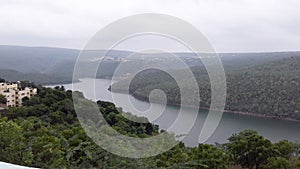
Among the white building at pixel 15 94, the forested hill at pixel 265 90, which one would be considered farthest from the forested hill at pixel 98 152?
the forested hill at pixel 265 90

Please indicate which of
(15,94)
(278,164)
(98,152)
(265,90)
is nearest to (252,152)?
(278,164)

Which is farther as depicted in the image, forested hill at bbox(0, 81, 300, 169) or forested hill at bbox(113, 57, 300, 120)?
forested hill at bbox(113, 57, 300, 120)

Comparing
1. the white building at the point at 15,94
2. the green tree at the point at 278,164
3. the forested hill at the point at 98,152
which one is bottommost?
the green tree at the point at 278,164

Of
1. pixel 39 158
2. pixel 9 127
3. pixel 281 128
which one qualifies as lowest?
pixel 281 128

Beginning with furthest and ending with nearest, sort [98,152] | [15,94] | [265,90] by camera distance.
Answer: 1. [265,90]
2. [15,94]
3. [98,152]

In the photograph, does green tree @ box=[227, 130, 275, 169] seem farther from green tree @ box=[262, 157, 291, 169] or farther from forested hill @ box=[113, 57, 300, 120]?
forested hill @ box=[113, 57, 300, 120]

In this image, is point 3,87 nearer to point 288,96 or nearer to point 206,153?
point 206,153

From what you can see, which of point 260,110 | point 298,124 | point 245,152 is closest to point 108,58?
point 245,152

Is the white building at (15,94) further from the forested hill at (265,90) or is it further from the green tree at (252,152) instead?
the green tree at (252,152)

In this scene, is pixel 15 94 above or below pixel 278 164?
above

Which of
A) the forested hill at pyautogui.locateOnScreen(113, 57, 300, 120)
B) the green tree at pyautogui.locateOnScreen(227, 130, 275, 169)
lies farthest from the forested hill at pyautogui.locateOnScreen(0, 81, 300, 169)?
the forested hill at pyautogui.locateOnScreen(113, 57, 300, 120)

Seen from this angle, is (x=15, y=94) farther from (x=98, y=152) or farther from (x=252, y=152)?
(x=98, y=152)
